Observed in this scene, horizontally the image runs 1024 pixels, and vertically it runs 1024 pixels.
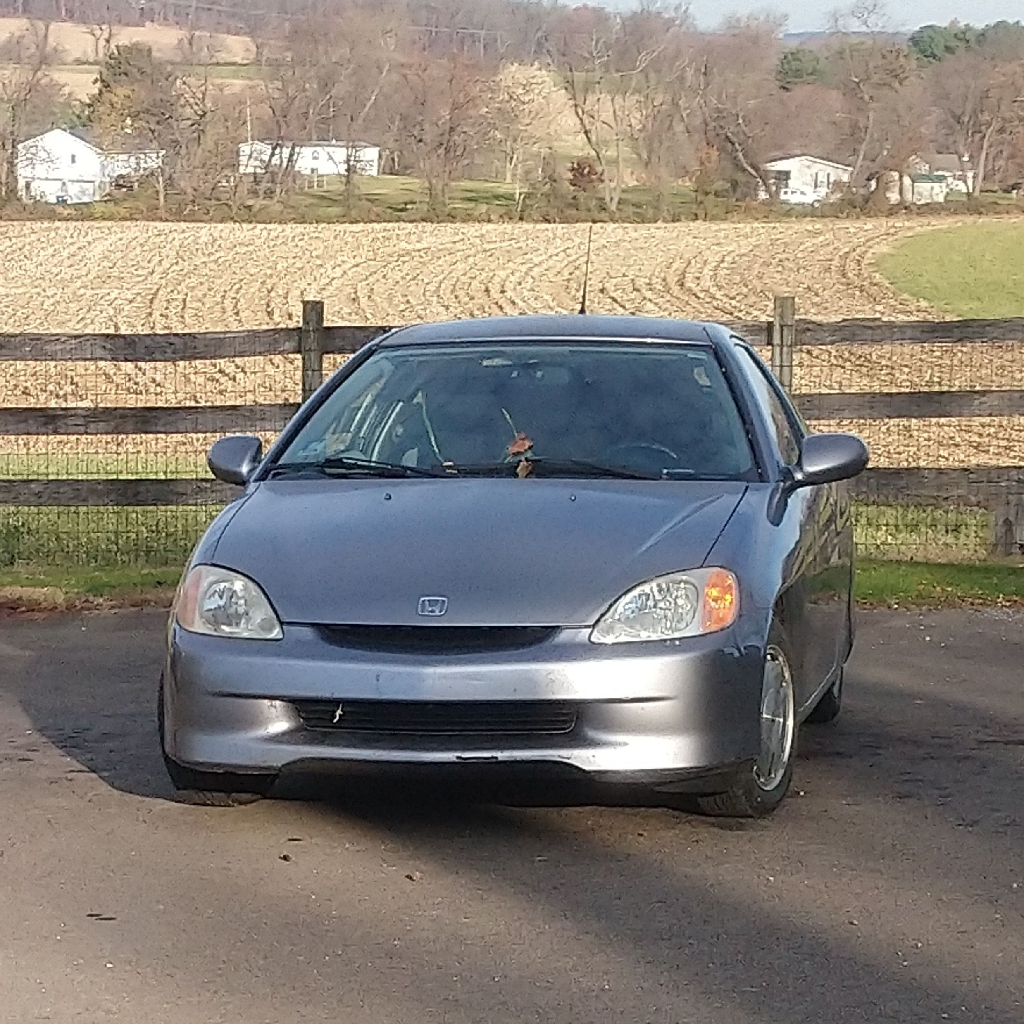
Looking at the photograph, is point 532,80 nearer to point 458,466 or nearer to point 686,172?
point 686,172

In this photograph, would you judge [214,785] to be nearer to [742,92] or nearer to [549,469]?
[549,469]

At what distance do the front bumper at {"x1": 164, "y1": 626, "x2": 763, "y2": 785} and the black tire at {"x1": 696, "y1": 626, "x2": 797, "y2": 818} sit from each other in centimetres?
12

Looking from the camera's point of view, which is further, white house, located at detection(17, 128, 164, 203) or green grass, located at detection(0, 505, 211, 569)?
white house, located at detection(17, 128, 164, 203)

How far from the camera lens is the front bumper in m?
5.45

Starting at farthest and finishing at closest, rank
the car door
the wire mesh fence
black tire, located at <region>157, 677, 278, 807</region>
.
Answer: the wire mesh fence, the car door, black tire, located at <region>157, 677, 278, 807</region>

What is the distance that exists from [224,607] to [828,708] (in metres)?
2.74

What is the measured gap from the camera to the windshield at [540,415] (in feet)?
21.8

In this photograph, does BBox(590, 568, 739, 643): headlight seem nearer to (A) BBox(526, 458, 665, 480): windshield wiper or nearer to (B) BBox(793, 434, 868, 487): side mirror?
(A) BBox(526, 458, 665, 480): windshield wiper

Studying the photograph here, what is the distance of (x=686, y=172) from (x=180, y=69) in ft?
96.8

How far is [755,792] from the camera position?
5.89m

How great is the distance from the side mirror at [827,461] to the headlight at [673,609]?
3.31 ft

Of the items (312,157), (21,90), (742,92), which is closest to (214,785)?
(312,157)

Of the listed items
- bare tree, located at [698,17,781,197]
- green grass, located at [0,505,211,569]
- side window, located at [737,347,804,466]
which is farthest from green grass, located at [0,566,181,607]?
bare tree, located at [698,17,781,197]

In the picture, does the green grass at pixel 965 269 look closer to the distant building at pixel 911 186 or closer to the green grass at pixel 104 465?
the distant building at pixel 911 186
